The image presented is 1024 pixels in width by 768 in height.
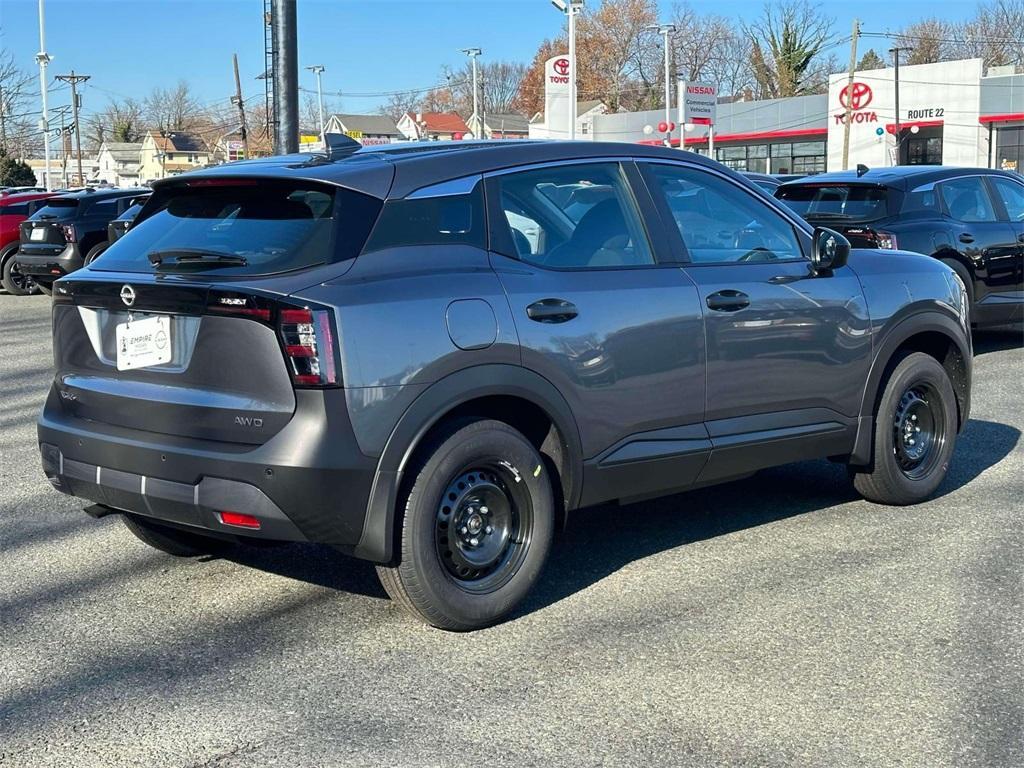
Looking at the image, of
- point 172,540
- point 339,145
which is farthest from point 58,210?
point 339,145

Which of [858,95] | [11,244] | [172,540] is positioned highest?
[858,95]

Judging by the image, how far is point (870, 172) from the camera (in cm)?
1158

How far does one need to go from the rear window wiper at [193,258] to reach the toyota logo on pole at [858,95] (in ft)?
184

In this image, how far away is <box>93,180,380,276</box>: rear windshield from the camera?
419 cm

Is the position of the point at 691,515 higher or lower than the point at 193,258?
lower

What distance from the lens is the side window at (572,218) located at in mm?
4688

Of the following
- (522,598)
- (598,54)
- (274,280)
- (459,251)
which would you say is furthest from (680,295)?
(598,54)

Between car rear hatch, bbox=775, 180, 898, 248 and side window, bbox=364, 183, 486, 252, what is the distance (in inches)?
266

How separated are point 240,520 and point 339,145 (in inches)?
68.5

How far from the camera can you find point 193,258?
4.31 meters

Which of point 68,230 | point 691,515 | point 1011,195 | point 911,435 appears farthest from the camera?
point 68,230

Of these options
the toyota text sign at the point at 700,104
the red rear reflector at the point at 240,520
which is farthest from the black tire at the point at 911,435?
the toyota text sign at the point at 700,104

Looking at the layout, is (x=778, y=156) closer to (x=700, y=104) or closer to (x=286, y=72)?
(x=700, y=104)

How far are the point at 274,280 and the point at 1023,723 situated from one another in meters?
2.74
